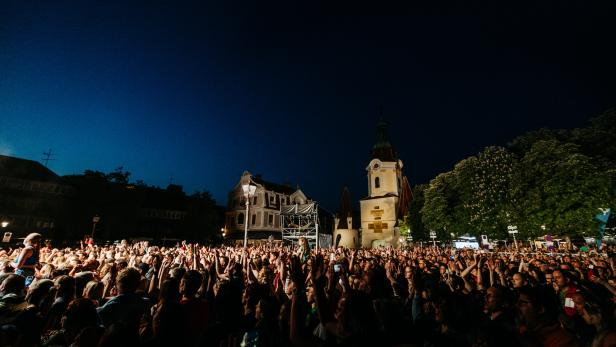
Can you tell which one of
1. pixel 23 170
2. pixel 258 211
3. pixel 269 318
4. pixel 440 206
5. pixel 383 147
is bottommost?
pixel 269 318

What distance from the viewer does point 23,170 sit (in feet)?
114

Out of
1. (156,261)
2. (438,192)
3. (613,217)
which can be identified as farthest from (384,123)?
(156,261)

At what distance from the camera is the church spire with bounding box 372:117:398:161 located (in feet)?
164

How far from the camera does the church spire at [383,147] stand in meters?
50.1

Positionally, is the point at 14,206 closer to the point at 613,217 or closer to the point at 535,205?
the point at 535,205

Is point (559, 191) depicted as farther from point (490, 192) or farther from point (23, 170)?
point (23, 170)

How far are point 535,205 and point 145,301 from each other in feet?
76.1

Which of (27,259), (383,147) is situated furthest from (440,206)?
(27,259)

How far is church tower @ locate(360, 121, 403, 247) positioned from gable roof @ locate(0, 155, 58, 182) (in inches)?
1775

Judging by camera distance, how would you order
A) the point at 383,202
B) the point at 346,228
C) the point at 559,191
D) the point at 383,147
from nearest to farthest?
1. the point at 559,191
2. the point at 383,202
3. the point at 383,147
4. the point at 346,228

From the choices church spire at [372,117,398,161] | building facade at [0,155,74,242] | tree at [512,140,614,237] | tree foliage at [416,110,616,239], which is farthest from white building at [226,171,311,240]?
tree at [512,140,614,237]

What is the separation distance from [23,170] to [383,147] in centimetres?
5261

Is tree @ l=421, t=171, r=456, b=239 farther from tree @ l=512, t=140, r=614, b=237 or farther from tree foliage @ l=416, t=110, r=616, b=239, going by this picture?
tree @ l=512, t=140, r=614, b=237

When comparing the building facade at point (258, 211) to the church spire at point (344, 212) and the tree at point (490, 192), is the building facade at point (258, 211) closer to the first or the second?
→ the church spire at point (344, 212)
